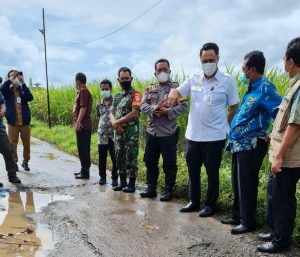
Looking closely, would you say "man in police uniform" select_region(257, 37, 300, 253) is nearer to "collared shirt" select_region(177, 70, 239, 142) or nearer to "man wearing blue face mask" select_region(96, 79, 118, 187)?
"collared shirt" select_region(177, 70, 239, 142)

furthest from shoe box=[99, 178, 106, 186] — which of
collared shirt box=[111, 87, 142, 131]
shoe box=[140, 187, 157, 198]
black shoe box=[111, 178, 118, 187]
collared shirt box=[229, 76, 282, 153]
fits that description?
collared shirt box=[229, 76, 282, 153]

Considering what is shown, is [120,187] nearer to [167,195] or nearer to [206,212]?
[167,195]

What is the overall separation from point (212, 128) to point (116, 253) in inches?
68.6

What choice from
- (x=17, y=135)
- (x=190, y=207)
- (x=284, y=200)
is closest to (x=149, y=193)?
(x=190, y=207)

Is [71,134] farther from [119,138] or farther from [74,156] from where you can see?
[119,138]

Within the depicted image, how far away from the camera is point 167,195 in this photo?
5.12 metres

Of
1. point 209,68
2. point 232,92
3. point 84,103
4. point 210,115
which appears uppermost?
point 209,68

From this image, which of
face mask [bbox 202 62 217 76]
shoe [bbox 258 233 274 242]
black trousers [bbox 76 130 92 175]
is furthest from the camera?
black trousers [bbox 76 130 92 175]

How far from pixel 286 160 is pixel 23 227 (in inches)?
107

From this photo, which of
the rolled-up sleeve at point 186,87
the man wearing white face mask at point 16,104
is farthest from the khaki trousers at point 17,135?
the rolled-up sleeve at point 186,87

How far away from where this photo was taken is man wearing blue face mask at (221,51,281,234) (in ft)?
12.0

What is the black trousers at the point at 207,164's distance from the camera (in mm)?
4344

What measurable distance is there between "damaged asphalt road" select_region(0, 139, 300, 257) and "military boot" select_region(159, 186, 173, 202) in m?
0.09

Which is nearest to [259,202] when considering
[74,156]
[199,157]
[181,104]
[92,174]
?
[199,157]
